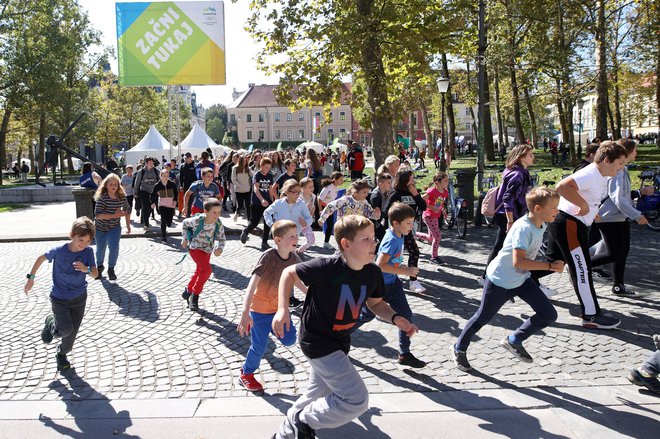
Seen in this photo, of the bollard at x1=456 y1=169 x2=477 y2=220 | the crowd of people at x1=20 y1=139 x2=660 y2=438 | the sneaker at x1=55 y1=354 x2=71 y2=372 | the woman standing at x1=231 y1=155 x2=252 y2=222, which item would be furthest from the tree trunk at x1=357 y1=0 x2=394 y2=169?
the sneaker at x1=55 y1=354 x2=71 y2=372

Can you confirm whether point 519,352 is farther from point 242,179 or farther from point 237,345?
point 242,179

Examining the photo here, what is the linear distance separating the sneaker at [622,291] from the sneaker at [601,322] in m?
1.34

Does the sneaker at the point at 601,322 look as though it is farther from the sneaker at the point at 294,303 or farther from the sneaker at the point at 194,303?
the sneaker at the point at 194,303

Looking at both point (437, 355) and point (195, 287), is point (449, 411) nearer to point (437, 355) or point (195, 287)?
point (437, 355)

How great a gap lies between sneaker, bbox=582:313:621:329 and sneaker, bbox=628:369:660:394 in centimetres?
139

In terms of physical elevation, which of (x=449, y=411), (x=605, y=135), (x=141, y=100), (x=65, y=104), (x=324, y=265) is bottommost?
(x=449, y=411)

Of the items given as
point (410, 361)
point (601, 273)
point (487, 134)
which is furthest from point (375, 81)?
point (487, 134)

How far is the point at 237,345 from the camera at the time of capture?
17.3 feet

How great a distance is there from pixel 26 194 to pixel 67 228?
11.1 m

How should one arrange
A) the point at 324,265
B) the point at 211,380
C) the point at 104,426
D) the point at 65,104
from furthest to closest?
the point at 65,104
the point at 211,380
the point at 104,426
the point at 324,265

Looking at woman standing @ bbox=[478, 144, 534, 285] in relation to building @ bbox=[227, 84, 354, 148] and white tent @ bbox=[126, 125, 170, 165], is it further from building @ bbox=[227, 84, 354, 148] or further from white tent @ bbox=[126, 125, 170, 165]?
building @ bbox=[227, 84, 354, 148]

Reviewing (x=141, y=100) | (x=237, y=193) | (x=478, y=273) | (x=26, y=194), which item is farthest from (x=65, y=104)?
(x=478, y=273)

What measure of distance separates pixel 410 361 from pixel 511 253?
1261mm

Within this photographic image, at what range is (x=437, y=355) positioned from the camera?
16.1ft
